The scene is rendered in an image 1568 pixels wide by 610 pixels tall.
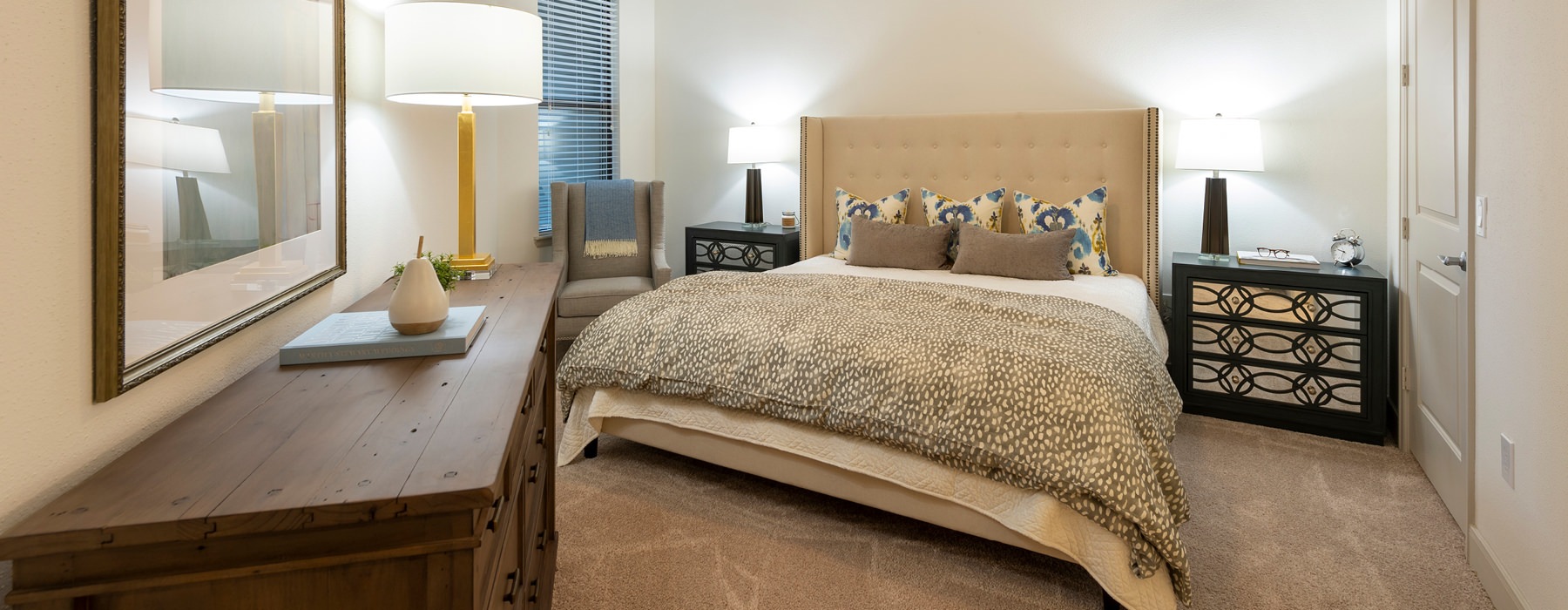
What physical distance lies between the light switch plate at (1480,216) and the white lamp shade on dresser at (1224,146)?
1313 mm

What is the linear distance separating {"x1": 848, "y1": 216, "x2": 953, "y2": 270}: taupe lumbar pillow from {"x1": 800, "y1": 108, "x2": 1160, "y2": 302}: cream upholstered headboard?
38 cm

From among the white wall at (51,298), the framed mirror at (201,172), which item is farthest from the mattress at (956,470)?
the white wall at (51,298)

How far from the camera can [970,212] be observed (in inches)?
158

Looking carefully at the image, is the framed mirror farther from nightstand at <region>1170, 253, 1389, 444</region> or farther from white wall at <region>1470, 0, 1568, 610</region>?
nightstand at <region>1170, 253, 1389, 444</region>

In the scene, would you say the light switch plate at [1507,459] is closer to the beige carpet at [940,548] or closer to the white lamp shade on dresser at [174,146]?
the beige carpet at [940,548]

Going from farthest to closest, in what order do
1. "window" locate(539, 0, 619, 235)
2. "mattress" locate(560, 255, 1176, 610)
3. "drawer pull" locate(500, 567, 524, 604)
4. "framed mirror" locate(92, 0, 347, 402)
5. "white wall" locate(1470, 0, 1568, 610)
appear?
"window" locate(539, 0, 619, 235) → "mattress" locate(560, 255, 1176, 610) → "white wall" locate(1470, 0, 1568, 610) → "drawer pull" locate(500, 567, 524, 604) → "framed mirror" locate(92, 0, 347, 402)

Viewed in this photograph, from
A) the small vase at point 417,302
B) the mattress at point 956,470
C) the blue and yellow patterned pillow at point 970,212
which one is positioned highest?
the blue and yellow patterned pillow at point 970,212

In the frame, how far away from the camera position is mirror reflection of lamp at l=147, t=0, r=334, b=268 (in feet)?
3.48

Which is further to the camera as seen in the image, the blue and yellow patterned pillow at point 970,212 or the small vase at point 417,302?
the blue and yellow patterned pillow at point 970,212

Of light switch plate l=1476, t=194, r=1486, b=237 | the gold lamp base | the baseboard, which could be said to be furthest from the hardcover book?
light switch plate l=1476, t=194, r=1486, b=237

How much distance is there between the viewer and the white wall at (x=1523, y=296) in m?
1.69

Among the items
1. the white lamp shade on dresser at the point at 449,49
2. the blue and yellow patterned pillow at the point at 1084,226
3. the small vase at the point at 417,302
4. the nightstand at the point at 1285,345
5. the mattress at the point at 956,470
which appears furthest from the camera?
the blue and yellow patterned pillow at the point at 1084,226

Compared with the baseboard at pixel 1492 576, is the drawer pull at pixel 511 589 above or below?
above

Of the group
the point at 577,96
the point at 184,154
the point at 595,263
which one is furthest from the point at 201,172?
the point at 577,96
